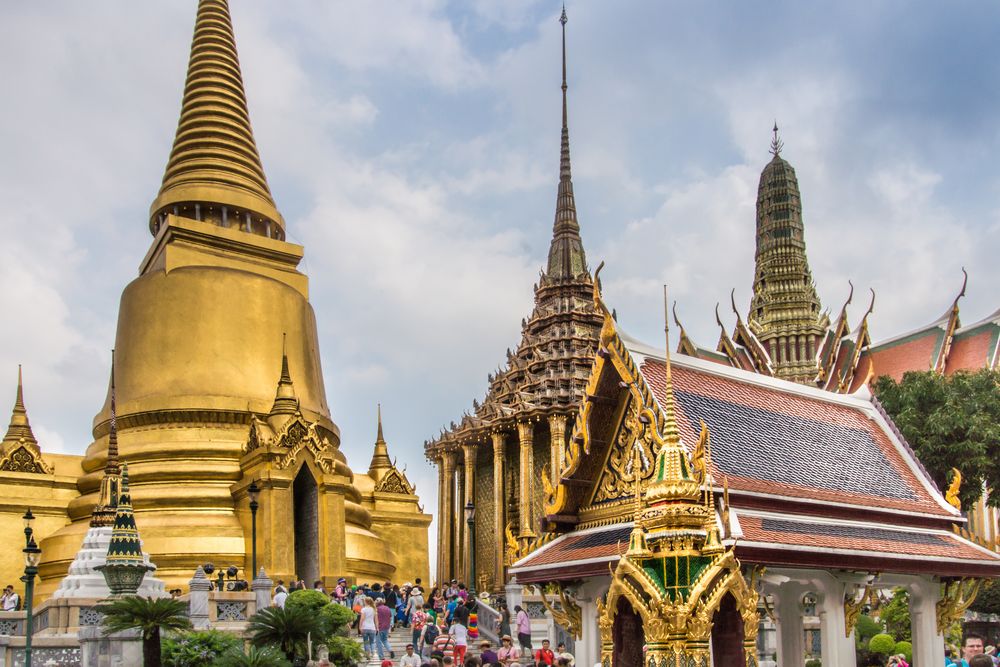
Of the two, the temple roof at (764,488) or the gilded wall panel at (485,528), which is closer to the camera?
the temple roof at (764,488)

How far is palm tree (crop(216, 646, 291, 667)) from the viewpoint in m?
13.0

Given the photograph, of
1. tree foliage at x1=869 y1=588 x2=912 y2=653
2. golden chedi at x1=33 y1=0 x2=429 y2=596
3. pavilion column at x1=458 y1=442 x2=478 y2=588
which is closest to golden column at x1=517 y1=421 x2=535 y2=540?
pavilion column at x1=458 y1=442 x2=478 y2=588

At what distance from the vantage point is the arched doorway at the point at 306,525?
25.2 m

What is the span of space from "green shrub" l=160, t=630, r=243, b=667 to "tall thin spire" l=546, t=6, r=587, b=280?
28.1m

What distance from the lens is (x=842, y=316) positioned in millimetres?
43000

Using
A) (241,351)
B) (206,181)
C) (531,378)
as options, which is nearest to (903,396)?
(531,378)

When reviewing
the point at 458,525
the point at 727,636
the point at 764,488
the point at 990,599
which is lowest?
the point at 990,599

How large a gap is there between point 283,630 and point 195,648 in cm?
111

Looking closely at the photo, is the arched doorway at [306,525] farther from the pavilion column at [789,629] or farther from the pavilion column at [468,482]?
the pavilion column at [468,482]

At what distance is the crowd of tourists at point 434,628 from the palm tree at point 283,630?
139cm

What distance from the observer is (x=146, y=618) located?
12.7 m

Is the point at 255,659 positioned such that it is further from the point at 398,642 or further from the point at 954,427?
the point at 954,427

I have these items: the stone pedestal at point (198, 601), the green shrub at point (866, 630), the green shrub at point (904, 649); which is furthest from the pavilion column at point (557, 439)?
the stone pedestal at point (198, 601)

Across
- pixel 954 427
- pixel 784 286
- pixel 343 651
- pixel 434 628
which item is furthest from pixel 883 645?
pixel 784 286
